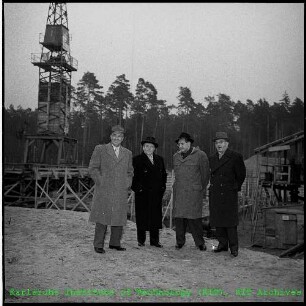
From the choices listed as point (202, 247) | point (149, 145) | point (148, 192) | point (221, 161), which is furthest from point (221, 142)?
point (202, 247)

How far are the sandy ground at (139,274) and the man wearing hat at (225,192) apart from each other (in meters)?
0.32

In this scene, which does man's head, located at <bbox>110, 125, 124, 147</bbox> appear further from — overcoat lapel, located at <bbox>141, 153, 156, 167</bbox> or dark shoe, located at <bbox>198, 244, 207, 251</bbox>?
dark shoe, located at <bbox>198, 244, 207, 251</bbox>

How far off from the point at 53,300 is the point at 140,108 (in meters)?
24.1

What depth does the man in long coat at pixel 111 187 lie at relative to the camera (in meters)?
4.29

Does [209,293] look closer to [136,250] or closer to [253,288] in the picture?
[253,288]

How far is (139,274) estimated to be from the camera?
353cm

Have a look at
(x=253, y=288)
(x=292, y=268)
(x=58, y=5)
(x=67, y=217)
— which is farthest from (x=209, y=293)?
(x=58, y=5)

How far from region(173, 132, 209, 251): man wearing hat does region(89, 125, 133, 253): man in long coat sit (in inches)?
34.0

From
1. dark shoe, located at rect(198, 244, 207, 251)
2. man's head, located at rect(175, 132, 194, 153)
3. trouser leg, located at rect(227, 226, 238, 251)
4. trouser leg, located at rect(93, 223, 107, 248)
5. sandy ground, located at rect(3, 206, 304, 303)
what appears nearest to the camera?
sandy ground, located at rect(3, 206, 304, 303)

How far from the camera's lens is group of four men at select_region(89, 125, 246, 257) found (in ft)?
14.3

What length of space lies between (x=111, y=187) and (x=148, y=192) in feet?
2.19

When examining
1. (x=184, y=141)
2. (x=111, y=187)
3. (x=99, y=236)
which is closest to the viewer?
(x=99, y=236)

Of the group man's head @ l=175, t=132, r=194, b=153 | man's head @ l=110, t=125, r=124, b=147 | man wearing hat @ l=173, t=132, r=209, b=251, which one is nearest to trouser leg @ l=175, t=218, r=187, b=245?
man wearing hat @ l=173, t=132, r=209, b=251

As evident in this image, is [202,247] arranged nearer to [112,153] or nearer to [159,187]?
[159,187]
